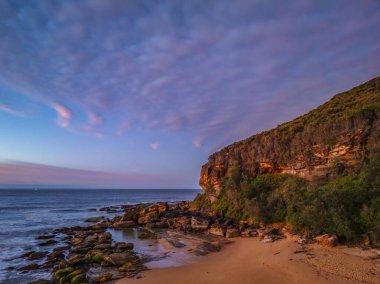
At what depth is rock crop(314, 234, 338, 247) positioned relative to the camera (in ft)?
64.7

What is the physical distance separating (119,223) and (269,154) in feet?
78.8

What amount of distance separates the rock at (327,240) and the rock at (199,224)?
14923 mm

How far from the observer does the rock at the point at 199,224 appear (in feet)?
110

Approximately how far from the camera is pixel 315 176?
28.3 m

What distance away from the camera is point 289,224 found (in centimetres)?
2594

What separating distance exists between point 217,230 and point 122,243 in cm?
1045

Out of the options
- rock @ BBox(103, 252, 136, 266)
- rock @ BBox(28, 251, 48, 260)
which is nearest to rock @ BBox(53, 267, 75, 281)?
rock @ BBox(103, 252, 136, 266)

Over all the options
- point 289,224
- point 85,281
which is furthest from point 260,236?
point 85,281

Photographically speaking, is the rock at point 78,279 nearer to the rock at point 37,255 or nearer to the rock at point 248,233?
the rock at point 37,255

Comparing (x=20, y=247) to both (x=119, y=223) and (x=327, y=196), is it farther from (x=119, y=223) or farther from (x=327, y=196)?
(x=327, y=196)

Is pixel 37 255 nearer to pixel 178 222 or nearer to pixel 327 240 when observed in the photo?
pixel 178 222

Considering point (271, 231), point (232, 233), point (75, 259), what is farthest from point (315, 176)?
point (75, 259)

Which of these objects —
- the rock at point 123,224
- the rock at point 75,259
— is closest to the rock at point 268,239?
the rock at point 75,259

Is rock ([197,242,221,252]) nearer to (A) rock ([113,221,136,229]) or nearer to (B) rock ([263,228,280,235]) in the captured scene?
(B) rock ([263,228,280,235])
